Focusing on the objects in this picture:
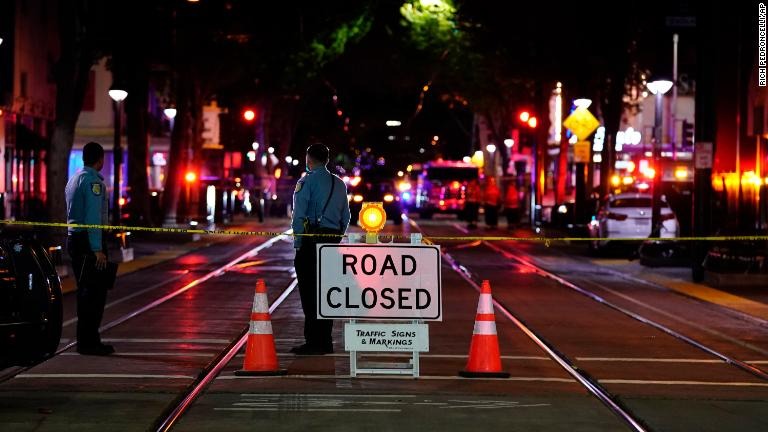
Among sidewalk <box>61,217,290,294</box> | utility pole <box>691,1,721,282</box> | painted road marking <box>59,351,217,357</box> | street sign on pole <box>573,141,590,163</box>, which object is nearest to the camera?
painted road marking <box>59,351,217,357</box>

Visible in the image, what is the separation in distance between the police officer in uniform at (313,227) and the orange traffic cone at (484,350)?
1977 millimetres

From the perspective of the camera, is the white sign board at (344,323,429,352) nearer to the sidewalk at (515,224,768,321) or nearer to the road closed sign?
the road closed sign

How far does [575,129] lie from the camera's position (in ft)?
144

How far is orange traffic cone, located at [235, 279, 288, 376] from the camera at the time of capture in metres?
12.5

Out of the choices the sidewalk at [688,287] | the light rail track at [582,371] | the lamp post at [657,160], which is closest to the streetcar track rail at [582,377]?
the light rail track at [582,371]

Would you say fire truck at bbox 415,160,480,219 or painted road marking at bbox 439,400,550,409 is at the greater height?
fire truck at bbox 415,160,480,219

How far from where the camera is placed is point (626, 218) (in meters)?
37.8

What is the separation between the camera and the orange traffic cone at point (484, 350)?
12.5 m

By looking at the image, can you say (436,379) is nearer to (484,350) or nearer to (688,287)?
(484,350)

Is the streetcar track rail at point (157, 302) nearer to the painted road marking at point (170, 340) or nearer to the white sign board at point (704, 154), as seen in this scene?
the painted road marking at point (170, 340)

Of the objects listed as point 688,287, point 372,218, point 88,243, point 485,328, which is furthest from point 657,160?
point 485,328

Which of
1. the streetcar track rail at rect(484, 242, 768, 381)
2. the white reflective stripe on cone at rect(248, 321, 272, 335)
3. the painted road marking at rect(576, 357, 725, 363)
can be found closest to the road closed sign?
the white reflective stripe on cone at rect(248, 321, 272, 335)

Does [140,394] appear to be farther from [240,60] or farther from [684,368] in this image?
[240,60]

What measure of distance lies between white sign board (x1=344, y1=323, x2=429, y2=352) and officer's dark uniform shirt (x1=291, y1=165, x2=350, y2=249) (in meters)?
1.70
